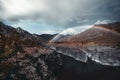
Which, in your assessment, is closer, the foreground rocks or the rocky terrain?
the foreground rocks

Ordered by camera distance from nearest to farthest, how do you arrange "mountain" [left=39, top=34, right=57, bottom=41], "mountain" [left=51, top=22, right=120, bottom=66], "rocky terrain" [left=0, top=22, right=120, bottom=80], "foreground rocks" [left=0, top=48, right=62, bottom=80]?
"foreground rocks" [left=0, top=48, right=62, bottom=80] < "rocky terrain" [left=0, top=22, right=120, bottom=80] < "mountain" [left=51, top=22, right=120, bottom=66] < "mountain" [left=39, top=34, right=57, bottom=41]

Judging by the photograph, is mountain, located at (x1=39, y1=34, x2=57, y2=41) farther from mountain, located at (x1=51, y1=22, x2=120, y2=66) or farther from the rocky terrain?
mountain, located at (x1=51, y1=22, x2=120, y2=66)

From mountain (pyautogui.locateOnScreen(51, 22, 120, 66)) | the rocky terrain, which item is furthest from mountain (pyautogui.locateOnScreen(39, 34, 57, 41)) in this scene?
mountain (pyautogui.locateOnScreen(51, 22, 120, 66))

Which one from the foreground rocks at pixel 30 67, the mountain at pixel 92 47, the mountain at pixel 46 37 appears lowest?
the foreground rocks at pixel 30 67

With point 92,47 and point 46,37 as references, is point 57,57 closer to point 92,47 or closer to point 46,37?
point 46,37

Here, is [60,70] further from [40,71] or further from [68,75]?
[40,71]

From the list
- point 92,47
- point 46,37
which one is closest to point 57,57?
→ point 46,37

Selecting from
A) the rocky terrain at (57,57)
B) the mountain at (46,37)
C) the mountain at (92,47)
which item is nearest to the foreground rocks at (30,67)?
the rocky terrain at (57,57)

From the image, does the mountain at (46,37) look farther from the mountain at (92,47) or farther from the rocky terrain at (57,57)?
the mountain at (92,47)

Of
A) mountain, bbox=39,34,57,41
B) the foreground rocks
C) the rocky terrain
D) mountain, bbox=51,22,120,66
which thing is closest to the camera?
the foreground rocks
